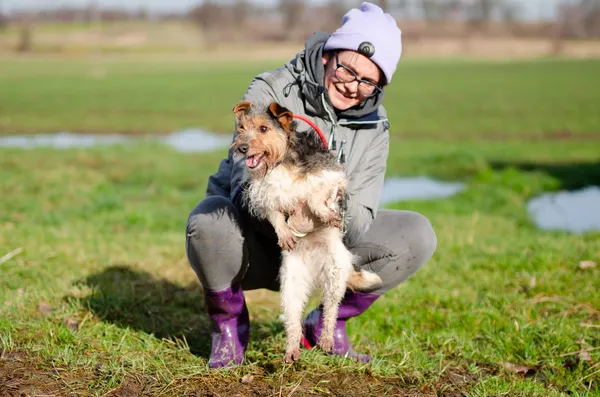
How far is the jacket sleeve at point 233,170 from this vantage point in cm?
465

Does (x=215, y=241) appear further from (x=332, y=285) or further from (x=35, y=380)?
(x=35, y=380)

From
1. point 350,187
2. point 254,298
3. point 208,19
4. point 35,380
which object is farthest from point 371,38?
point 208,19

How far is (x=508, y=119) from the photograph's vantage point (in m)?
28.1

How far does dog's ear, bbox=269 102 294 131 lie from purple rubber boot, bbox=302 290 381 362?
5.86ft

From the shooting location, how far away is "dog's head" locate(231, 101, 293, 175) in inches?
151

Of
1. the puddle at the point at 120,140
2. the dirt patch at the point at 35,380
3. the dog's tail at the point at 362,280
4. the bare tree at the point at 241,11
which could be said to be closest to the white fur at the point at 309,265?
the dog's tail at the point at 362,280

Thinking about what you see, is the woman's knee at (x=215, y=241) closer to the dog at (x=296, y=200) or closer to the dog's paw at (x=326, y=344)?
the dog at (x=296, y=200)

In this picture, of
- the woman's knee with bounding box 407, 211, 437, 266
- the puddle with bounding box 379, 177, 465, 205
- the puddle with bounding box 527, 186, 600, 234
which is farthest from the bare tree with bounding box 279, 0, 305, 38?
the woman's knee with bounding box 407, 211, 437, 266

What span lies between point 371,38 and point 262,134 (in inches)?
52.9

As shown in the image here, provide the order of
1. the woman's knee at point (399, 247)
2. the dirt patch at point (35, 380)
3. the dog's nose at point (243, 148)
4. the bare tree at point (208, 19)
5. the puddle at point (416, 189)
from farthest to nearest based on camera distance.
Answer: the bare tree at point (208, 19)
the puddle at point (416, 189)
the woman's knee at point (399, 247)
the dirt patch at point (35, 380)
the dog's nose at point (243, 148)

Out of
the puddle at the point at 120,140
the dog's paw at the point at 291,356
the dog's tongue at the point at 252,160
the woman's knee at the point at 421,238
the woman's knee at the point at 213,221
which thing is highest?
the dog's tongue at the point at 252,160

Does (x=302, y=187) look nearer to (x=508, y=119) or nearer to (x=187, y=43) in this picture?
(x=508, y=119)

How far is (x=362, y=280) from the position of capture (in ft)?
16.3

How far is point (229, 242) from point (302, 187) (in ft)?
2.86
